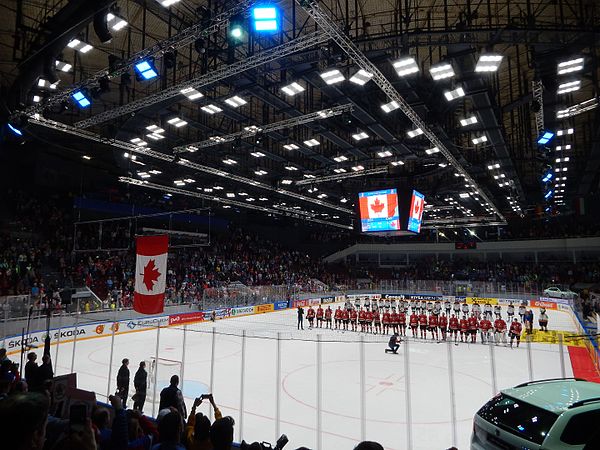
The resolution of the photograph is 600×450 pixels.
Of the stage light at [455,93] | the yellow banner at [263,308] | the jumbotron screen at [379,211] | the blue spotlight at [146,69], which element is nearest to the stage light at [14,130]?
the blue spotlight at [146,69]

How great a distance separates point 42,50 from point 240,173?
48.4 feet

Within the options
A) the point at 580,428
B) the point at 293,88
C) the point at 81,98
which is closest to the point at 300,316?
the point at 293,88

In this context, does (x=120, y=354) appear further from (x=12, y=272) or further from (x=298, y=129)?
(x=298, y=129)

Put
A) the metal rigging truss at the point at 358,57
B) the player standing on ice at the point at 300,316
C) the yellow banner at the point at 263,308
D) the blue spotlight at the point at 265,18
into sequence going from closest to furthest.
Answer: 1. the blue spotlight at the point at 265,18
2. the metal rigging truss at the point at 358,57
3. the player standing on ice at the point at 300,316
4. the yellow banner at the point at 263,308

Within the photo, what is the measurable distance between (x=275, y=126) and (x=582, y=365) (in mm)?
12681

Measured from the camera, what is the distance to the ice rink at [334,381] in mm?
7473

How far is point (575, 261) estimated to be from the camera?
1570 inches

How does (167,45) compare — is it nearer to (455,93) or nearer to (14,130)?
(14,130)

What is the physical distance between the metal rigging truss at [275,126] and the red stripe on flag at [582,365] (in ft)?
33.6

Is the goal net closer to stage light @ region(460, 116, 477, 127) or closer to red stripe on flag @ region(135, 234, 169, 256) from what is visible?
red stripe on flag @ region(135, 234, 169, 256)

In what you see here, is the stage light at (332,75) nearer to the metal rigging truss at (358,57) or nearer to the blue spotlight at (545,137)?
the metal rigging truss at (358,57)

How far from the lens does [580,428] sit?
14.5 feet

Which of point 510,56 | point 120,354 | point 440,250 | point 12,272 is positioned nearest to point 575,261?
point 440,250

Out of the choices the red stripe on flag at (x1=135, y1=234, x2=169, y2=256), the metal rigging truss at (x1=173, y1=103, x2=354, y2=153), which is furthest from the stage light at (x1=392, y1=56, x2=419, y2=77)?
the red stripe on flag at (x1=135, y1=234, x2=169, y2=256)
